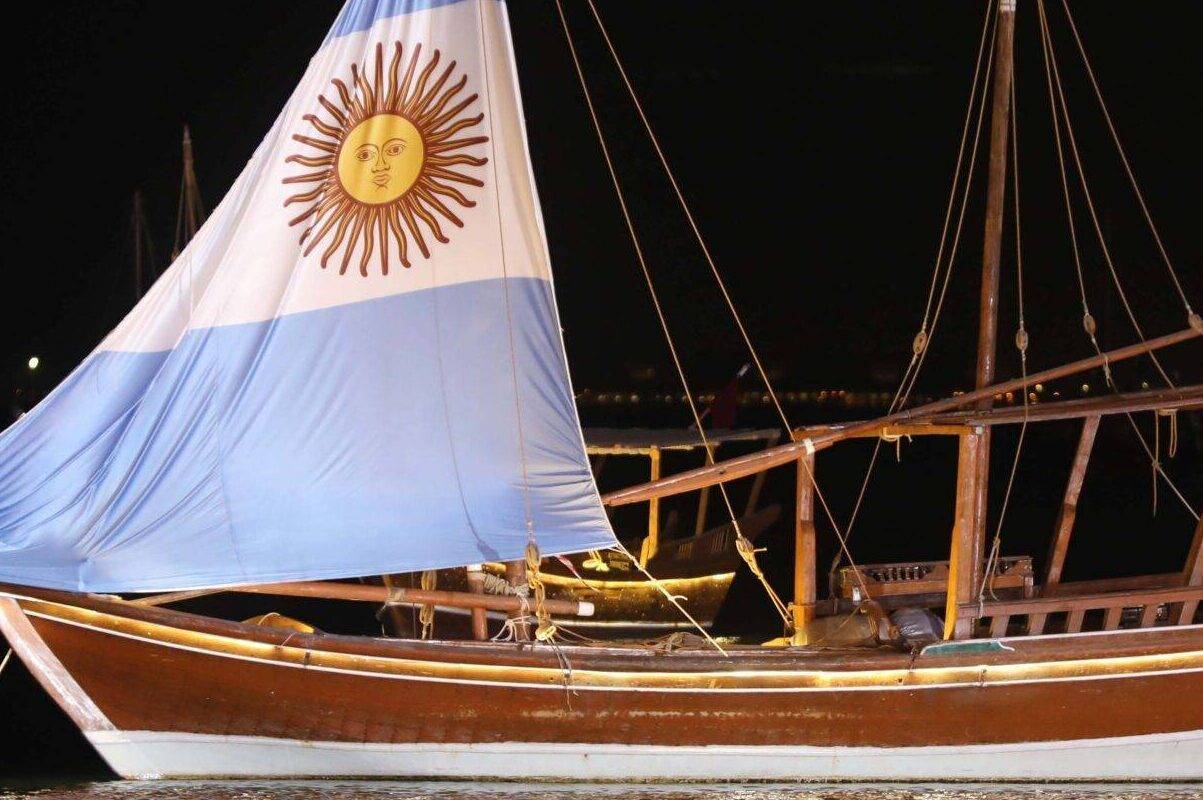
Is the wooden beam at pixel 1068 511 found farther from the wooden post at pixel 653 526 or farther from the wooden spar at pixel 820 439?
the wooden post at pixel 653 526

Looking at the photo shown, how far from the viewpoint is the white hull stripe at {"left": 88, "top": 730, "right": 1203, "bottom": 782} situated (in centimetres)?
1201

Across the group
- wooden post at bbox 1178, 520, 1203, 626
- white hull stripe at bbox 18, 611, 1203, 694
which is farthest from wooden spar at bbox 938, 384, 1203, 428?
white hull stripe at bbox 18, 611, 1203, 694

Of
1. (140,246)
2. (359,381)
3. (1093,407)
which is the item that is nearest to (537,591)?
(359,381)

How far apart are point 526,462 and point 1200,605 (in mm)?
7277

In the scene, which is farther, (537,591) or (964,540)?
(964,540)

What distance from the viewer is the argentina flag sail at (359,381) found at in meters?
11.7

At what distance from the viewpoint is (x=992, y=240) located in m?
12.5

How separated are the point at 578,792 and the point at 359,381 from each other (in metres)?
3.59

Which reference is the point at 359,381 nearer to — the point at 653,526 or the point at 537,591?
the point at 537,591

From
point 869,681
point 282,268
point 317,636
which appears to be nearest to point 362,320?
point 282,268

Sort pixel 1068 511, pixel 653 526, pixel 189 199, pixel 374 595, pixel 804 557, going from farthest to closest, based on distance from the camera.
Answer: pixel 189 199, pixel 653 526, pixel 1068 511, pixel 804 557, pixel 374 595

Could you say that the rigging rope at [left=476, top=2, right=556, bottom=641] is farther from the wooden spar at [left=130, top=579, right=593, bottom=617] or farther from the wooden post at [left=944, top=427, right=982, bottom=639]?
the wooden post at [left=944, top=427, right=982, bottom=639]

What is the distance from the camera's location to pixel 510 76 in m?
12.0

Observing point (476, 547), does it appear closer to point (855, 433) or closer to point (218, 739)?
point (218, 739)
